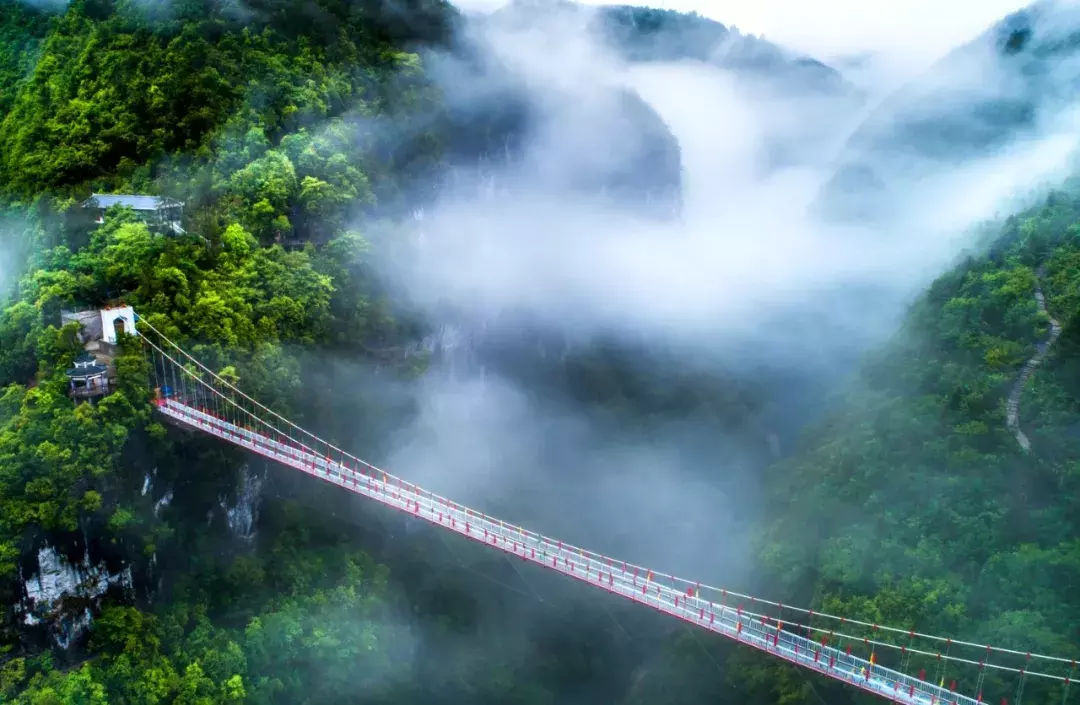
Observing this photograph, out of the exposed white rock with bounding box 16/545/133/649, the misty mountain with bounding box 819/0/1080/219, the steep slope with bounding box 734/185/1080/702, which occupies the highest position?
the misty mountain with bounding box 819/0/1080/219

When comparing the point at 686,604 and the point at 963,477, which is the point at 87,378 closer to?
the point at 686,604

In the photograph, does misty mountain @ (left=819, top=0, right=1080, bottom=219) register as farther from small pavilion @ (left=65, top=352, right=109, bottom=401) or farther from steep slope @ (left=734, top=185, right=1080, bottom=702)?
small pavilion @ (left=65, top=352, right=109, bottom=401)

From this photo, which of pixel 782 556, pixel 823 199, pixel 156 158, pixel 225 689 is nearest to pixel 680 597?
pixel 782 556

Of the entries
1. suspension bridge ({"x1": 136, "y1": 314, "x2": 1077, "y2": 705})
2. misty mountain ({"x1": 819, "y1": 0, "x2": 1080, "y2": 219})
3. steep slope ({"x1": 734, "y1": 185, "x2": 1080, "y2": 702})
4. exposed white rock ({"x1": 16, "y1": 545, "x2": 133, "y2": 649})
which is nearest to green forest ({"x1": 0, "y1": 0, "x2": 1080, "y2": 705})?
steep slope ({"x1": 734, "y1": 185, "x2": 1080, "y2": 702})

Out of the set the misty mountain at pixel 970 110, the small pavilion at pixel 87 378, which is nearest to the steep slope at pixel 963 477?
the misty mountain at pixel 970 110

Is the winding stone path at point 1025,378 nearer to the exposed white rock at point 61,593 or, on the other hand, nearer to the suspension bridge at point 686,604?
the suspension bridge at point 686,604

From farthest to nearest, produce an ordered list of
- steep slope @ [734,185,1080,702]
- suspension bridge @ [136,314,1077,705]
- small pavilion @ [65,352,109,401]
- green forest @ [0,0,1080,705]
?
steep slope @ [734,185,1080,702] < green forest @ [0,0,1080,705] < small pavilion @ [65,352,109,401] < suspension bridge @ [136,314,1077,705]
